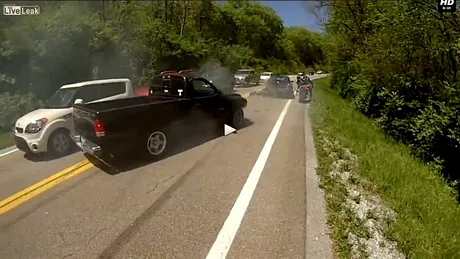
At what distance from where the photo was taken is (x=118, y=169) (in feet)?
24.3

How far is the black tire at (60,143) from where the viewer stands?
852 centimetres

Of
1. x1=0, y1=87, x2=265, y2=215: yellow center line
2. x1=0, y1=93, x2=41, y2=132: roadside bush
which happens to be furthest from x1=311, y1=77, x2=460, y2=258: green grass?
x1=0, y1=93, x2=41, y2=132: roadside bush

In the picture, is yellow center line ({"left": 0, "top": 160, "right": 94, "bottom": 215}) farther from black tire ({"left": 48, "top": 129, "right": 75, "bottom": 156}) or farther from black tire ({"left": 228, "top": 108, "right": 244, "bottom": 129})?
black tire ({"left": 228, "top": 108, "right": 244, "bottom": 129})

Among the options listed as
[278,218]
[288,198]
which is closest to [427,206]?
[288,198]

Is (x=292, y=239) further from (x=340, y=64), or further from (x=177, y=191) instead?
(x=340, y=64)

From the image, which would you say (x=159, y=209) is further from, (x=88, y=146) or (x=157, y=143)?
(x=157, y=143)

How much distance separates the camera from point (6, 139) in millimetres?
10680

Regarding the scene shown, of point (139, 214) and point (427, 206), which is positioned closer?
point (139, 214)

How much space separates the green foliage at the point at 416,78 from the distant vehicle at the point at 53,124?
946 cm

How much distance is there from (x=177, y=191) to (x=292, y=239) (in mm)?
2324

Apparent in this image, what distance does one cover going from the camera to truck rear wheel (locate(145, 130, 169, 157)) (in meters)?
8.02

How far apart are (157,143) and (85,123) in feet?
5.08

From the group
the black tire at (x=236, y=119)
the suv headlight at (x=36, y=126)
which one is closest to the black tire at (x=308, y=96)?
the black tire at (x=236, y=119)

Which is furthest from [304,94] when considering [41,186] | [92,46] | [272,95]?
[41,186]
